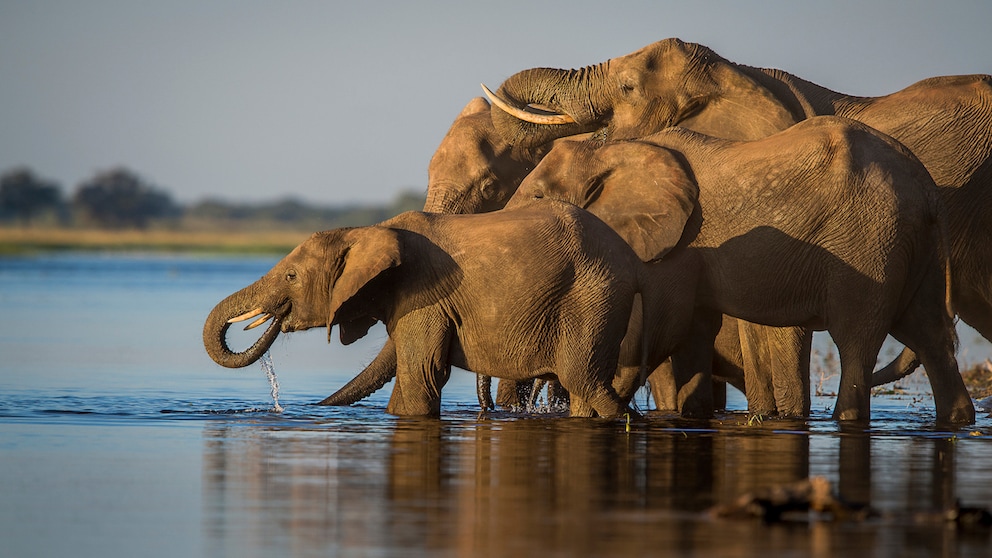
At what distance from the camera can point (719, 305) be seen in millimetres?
12062

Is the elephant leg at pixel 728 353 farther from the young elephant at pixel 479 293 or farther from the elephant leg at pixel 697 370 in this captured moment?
the young elephant at pixel 479 293

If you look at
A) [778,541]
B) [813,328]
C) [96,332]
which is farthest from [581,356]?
[96,332]

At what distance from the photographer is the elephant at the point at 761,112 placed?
42.6ft

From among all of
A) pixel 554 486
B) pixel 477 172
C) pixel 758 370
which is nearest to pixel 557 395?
pixel 758 370

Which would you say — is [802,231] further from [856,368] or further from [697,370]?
[697,370]

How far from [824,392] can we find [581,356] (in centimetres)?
543

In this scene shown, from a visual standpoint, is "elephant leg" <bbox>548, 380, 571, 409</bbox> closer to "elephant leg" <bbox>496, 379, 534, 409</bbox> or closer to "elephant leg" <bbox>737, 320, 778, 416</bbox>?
"elephant leg" <bbox>496, 379, 534, 409</bbox>

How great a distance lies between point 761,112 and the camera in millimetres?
13289

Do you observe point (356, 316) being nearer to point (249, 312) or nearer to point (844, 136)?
point (249, 312)

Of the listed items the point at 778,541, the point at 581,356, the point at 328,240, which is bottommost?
the point at 778,541

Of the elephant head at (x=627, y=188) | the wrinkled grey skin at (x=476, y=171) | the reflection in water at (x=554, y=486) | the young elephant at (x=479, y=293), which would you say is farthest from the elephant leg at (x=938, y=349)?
the wrinkled grey skin at (x=476, y=171)

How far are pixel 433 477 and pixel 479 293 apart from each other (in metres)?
3.28

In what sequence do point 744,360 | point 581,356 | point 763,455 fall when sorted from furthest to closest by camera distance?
point 744,360
point 581,356
point 763,455

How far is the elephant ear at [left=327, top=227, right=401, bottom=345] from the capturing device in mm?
11078
